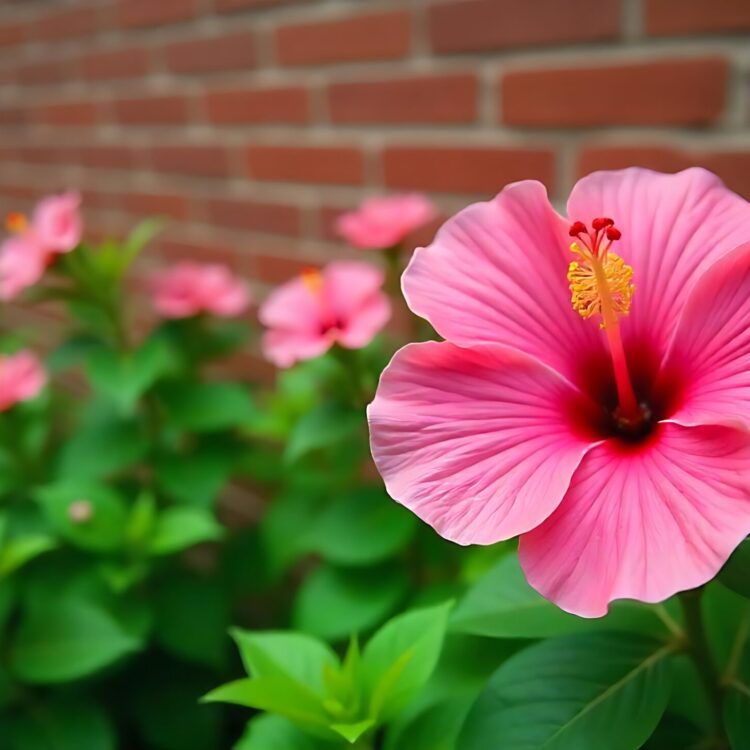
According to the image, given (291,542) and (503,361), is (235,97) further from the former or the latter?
(503,361)

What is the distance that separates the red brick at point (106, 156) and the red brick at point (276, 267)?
38 cm

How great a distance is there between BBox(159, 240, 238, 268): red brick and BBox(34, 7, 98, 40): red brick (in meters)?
0.41

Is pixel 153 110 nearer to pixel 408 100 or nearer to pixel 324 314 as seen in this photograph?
pixel 408 100

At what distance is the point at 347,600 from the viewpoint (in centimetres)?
78

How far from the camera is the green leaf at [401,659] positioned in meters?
0.47

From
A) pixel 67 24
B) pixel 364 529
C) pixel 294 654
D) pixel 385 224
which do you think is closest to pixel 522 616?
pixel 294 654

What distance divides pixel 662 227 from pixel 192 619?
2.30 ft

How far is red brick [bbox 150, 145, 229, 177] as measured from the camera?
4.15 feet

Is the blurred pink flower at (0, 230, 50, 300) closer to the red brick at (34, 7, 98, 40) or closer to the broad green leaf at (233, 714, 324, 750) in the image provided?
the broad green leaf at (233, 714, 324, 750)

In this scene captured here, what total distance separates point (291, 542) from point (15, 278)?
0.41 metres

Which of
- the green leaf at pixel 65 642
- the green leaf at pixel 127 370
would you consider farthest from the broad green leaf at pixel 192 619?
the green leaf at pixel 127 370

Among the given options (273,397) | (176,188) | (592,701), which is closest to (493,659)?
(592,701)

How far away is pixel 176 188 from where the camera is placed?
1356 mm

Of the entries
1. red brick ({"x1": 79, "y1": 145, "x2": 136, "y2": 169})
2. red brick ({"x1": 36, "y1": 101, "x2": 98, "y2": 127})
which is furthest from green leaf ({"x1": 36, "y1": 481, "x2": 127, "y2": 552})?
red brick ({"x1": 36, "y1": 101, "x2": 98, "y2": 127})
